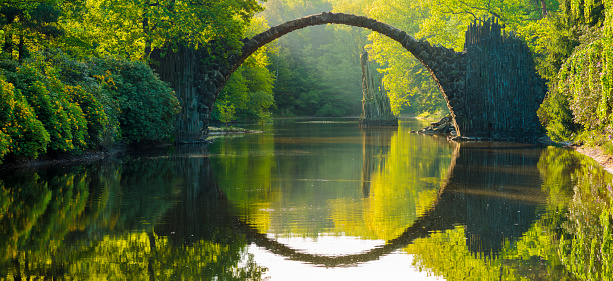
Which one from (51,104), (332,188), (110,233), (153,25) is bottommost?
(110,233)

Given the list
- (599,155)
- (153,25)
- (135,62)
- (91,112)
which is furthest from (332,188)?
(153,25)

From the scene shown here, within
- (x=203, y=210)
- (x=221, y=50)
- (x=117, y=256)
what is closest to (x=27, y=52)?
(x=221, y=50)

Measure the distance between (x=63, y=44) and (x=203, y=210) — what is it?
41.3 feet

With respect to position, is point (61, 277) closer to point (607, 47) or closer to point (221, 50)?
point (607, 47)

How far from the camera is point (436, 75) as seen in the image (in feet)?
81.7

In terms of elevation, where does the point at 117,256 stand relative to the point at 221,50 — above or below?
below

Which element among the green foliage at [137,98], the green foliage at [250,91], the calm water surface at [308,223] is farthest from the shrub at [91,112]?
the green foliage at [250,91]

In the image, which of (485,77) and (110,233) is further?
(485,77)

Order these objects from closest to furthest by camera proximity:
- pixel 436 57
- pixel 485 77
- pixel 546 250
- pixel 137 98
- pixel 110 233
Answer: pixel 546 250, pixel 110 233, pixel 137 98, pixel 485 77, pixel 436 57

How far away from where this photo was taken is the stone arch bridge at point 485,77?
24.6 meters

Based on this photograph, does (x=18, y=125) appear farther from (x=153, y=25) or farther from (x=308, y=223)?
(x=153, y=25)

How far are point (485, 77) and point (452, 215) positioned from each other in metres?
17.7

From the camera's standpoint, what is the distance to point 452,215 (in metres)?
8.17

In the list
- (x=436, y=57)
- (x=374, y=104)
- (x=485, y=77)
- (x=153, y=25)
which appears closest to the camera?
(x=153, y=25)
